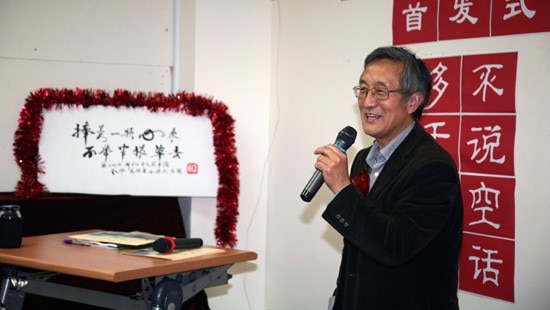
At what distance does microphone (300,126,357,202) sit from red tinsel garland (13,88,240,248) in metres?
1.64

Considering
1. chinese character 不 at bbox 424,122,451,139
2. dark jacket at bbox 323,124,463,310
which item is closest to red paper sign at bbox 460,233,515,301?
chinese character 不 at bbox 424,122,451,139

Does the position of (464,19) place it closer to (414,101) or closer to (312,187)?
(414,101)

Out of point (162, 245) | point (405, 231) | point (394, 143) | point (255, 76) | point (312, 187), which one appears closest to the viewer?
point (405, 231)

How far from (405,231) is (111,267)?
930mm

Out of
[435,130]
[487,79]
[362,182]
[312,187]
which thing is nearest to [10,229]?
[312,187]

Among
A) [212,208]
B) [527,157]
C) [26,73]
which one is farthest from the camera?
[212,208]

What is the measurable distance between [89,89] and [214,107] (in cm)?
72

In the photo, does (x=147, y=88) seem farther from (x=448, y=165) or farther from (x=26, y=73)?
(x=448, y=165)

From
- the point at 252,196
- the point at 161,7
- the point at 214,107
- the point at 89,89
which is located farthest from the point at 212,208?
the point at 161,7

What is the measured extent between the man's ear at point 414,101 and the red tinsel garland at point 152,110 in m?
1.72

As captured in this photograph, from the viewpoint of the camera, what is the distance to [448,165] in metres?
1.71

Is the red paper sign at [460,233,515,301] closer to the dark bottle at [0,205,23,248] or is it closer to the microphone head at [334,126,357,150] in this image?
the microphone head at [334,126,357,150]

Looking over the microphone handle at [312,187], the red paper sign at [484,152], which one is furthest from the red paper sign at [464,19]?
the microphone handle at [312,187]

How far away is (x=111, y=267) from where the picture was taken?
1947 millimetres
